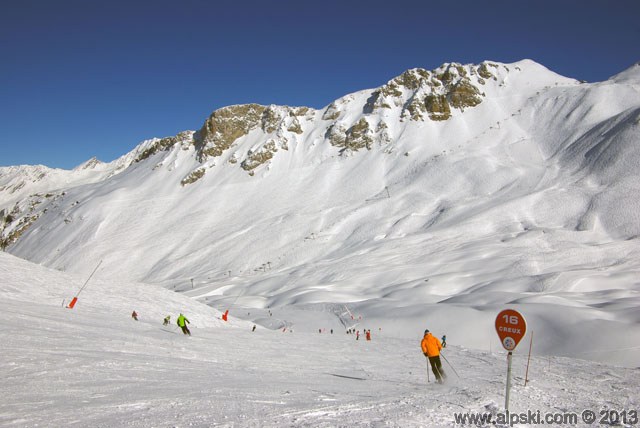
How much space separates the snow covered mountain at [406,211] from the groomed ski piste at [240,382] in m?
12.4

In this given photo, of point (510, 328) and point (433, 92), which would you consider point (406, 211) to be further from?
point (510, 328)

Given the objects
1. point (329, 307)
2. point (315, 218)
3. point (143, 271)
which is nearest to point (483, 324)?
point (329, 307)

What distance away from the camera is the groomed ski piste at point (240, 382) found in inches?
276

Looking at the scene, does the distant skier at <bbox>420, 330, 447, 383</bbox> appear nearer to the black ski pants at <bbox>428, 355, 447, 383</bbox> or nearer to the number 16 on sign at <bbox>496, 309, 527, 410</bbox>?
the black ski pants at <bbox>428, 355, 447, 383</bbox>

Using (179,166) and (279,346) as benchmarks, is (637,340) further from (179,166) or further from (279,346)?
(179,166)

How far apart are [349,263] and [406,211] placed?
3320 cm

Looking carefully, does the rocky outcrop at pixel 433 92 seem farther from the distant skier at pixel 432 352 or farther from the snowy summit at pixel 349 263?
the distant skier at pixel 432 352

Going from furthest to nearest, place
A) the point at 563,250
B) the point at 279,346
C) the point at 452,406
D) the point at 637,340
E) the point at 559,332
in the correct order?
1. the point at 563,250
2. the point at 559,332
3. the point at 637,340
4. the point at 279,346
5. the point at 452,406

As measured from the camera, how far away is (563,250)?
59.2 metres

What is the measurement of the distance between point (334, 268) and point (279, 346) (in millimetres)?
51509

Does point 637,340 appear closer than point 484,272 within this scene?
Yes

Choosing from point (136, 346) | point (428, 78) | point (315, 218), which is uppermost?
point (428, 78)

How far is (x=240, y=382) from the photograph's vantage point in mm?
10289

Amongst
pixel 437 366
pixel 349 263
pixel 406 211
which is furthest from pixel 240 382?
pixel 406 211
